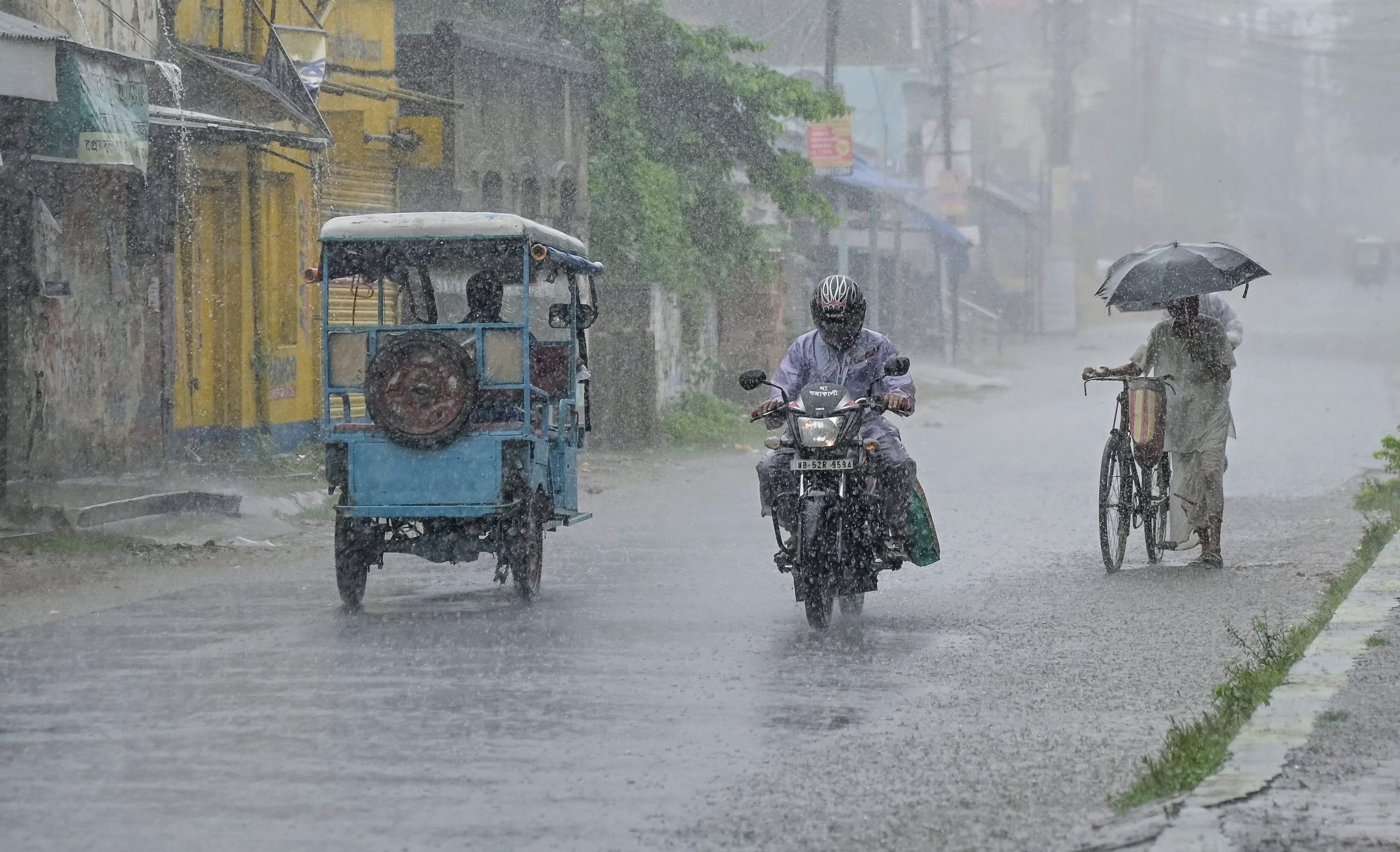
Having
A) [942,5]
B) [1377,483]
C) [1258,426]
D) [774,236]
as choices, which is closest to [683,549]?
[1377,483]

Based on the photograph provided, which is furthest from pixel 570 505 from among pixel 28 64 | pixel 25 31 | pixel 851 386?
pixel 25 31

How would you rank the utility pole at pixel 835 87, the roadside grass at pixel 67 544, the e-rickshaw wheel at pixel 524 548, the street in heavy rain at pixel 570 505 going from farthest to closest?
1. the utility pole at pixel 835 87
2. the roadside grass at pixel 67 544
3. the e-rickshaw wheel at pixel 524 548
4. the street in heavy rain at pixel 570 505

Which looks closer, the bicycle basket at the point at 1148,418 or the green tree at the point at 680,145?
the bicycle basket at the point at 1148,418

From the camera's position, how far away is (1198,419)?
36.0ft

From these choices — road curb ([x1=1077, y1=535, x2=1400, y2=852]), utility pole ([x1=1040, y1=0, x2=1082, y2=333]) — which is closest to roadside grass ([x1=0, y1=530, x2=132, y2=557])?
road curb ([x1=1077, y1=535, x2=1400, y2=852])

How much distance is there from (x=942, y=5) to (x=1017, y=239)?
19.2 m

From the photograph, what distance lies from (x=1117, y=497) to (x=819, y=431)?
308 centimetres

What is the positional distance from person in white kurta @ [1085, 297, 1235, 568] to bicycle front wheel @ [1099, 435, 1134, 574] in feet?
0.97

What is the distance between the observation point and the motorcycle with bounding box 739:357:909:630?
27.8 feet

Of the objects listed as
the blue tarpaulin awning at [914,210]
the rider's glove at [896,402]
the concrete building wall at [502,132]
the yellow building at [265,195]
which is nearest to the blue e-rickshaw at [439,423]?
the rider's glove at [896,402]

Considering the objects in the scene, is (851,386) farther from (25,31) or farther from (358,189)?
(358,189)

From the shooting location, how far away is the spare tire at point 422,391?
9.36 m

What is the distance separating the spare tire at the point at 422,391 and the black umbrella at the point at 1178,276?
3992 millimetres

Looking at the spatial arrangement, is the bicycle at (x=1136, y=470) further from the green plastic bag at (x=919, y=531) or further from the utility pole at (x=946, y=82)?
the utility pole at (x=946, y=82)
